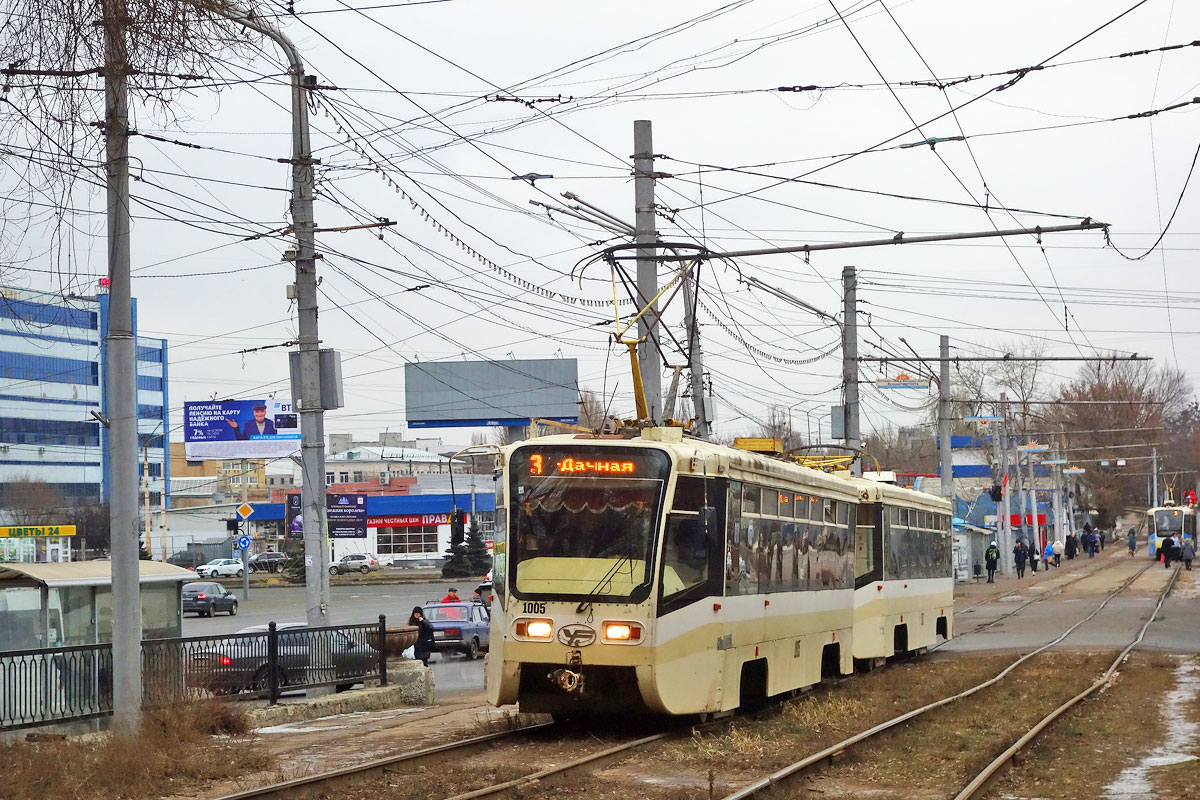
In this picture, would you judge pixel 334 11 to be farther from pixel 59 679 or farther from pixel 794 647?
pixel 794 647

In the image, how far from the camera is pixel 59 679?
46.4 feet

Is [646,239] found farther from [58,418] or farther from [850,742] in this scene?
[58,418]

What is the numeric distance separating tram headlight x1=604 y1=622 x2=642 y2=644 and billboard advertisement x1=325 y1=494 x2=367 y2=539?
6303cm

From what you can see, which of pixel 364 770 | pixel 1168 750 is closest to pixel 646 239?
pixel 1168 750

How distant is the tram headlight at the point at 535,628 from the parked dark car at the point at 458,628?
1880 cm

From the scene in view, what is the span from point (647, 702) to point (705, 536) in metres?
1.67

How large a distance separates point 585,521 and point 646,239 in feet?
25.0

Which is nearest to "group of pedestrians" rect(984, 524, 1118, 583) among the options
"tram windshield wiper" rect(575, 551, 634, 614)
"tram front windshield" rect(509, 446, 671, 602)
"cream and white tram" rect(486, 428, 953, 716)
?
"cream and white tram" rect(486, 428, 953, 716)

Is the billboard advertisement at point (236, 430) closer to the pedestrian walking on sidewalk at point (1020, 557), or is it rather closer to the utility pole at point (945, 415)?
the pedestrian walking on sidewalk at point (1020, 557)

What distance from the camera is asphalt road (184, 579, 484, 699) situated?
89.7 ft

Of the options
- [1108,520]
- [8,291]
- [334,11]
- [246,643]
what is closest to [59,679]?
[246,643]

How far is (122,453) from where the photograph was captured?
13250mm

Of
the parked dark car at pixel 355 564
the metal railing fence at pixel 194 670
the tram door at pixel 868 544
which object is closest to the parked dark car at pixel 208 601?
the parked dark car at pixel 355 564

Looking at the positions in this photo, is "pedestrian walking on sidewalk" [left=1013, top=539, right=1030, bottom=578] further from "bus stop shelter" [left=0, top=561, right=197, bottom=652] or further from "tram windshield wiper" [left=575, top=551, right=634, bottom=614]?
"tram windshield wiper" [left=575, top=551, right=634, bottom=614]
